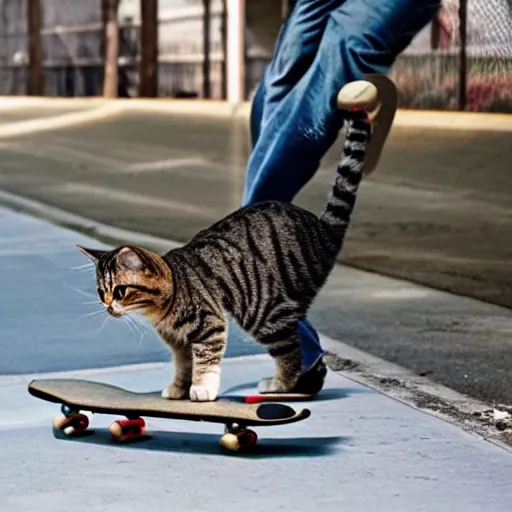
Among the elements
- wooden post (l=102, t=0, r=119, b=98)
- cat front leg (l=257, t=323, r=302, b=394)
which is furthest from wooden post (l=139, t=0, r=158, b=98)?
cat front leg (l=257, t=323, r=302, b=394)

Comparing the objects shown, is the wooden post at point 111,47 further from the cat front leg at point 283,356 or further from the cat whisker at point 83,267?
the cat front leg at point 283,356

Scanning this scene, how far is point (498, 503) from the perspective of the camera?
4.23 m

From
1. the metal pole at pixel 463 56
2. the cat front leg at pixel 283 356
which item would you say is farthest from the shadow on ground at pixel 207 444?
the metal pole at pixel 463 56

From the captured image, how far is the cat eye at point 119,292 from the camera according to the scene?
4.78 m

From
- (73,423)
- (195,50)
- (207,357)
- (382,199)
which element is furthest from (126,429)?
(195,50)

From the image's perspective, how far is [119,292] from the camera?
4.79 metres

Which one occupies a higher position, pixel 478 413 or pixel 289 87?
pixel 289 87

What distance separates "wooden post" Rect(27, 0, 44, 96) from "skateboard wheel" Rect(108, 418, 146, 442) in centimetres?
381

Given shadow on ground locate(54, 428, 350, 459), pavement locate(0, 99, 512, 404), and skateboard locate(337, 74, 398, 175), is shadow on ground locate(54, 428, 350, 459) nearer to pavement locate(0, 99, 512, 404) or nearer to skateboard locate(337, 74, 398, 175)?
pavement locate(0, 99, 512, 404)

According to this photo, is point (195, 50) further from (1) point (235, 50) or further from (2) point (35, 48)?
(2) point (35, 48)

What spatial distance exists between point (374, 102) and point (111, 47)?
250 centimetres

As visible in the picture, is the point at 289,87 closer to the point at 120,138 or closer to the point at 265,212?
the point at 265,212

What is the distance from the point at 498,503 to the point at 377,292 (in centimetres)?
343

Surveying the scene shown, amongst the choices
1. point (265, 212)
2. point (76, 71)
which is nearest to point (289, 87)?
point (265, 212)
